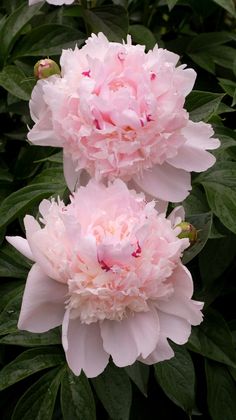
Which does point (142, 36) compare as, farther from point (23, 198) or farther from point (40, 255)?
point (40, 255)

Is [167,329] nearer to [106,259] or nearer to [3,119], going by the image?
[106,259]

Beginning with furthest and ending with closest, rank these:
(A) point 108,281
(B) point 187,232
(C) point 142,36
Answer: (C) point 142,36 → (B) point 187,232 → (A) point 108,281

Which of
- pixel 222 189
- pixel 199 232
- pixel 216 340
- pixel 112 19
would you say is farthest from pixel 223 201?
pixel 112 19

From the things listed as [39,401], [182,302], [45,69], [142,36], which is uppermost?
[45,69]

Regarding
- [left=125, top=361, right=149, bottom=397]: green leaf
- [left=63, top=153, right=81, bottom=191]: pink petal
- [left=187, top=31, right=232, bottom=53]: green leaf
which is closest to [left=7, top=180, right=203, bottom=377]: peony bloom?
[left=63, top=153, right=81, bottom=191]: pink petal

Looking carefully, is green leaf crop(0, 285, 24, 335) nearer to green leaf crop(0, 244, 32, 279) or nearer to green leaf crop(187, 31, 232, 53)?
green leaf crop(0, 244, 32, 279)

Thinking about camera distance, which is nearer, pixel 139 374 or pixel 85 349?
pixel 85 349
